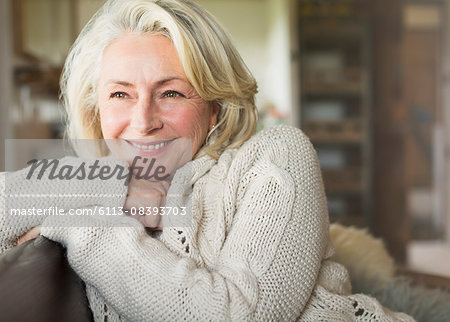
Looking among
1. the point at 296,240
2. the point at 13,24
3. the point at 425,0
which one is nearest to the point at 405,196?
the point at 425,0

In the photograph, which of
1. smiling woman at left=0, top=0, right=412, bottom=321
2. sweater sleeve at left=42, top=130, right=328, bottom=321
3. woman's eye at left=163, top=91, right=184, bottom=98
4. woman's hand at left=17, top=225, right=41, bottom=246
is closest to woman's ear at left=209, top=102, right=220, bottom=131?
smiling woman at left=0, top=0, right=412, bottom=321

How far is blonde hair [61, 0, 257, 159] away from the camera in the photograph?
94 cm

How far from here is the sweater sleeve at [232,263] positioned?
0.75m

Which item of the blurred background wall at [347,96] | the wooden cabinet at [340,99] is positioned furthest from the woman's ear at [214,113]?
the wooden cabinet at [340,99]

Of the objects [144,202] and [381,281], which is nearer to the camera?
[144,202]

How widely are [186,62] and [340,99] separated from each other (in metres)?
3.38

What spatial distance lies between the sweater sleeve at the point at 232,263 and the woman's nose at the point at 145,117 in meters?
0.18

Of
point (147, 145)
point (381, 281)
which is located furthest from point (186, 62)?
point (381, 281)

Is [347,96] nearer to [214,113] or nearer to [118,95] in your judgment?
[214,113]

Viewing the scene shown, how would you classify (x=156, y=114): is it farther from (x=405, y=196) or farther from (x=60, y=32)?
(x=60, y=32)

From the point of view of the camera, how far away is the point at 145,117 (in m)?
0.91

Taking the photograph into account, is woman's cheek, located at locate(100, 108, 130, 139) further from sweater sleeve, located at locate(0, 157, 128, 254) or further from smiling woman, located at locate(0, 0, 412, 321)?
sweater sleeve, located at locate(0, 157, 128, 254)

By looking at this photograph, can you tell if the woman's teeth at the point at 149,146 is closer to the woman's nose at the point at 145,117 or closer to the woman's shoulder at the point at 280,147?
the woman's nose at the point at 145,117

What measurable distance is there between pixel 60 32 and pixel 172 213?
12.5ft
